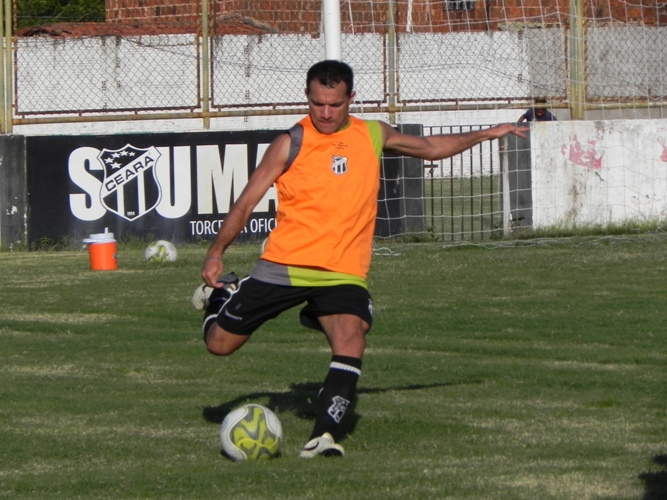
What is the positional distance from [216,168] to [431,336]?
7.82 metres

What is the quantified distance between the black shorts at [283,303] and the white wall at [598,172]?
10683 millimetres

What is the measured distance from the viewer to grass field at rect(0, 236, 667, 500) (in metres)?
5.40

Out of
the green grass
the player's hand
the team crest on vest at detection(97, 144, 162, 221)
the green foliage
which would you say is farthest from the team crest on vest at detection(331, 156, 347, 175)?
the green foliage

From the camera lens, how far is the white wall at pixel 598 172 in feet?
54.2

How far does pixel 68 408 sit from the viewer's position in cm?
705

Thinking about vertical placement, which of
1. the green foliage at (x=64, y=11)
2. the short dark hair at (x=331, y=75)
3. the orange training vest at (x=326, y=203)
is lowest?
the orange training vest at (x=326, y=203)

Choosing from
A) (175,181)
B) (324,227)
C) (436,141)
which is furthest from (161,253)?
(324,227)

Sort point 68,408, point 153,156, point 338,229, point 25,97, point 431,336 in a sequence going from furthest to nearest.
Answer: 1. point 25,97
2. point 153,156
3. point 431,336
4. point 68,408
5. point 338,229

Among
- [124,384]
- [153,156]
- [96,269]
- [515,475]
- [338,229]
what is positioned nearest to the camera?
[515,475]

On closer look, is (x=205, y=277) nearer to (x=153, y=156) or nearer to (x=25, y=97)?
(x=153, y=156)

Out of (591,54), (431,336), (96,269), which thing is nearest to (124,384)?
(431,336)

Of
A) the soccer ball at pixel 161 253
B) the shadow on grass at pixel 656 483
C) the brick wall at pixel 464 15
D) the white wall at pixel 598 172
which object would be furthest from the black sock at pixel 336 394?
the brick wall at pixel 464 15

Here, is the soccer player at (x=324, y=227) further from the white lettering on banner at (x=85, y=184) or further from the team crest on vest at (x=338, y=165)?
the white lettering on banner at (x=85, y=184)

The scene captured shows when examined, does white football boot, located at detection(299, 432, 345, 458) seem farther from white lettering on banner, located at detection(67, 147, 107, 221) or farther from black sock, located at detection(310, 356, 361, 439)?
white lettering on banner, located at detection(67, 147, 107, 221)
